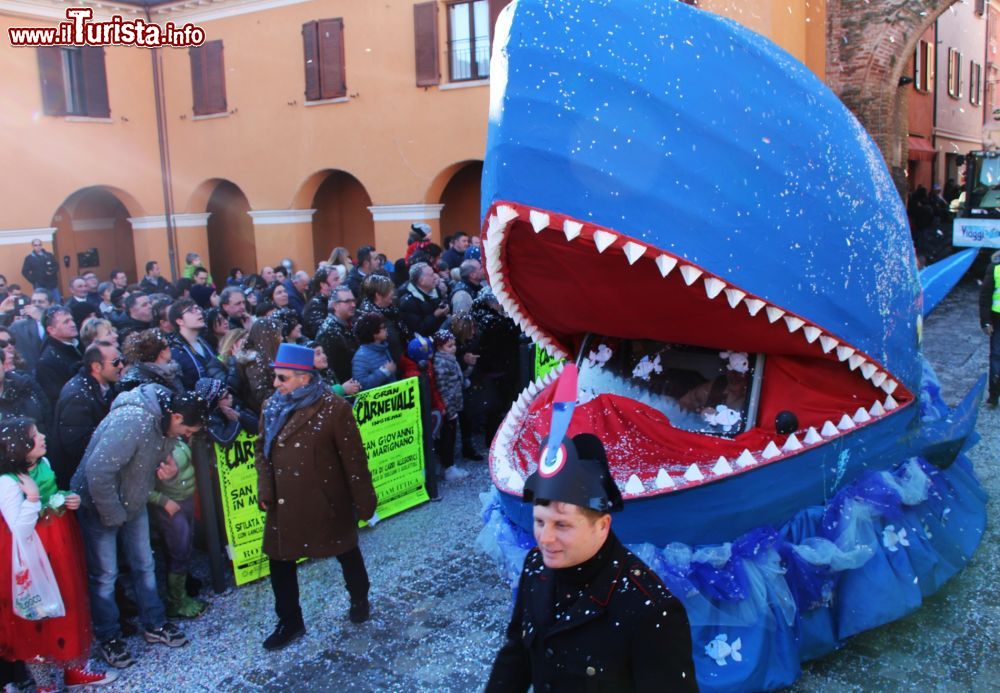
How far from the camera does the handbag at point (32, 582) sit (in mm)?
3881

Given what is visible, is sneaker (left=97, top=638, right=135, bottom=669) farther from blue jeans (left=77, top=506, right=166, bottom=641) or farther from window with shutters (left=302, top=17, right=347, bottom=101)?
window with shutters (left=302, top=17, right=347, bottom=101)

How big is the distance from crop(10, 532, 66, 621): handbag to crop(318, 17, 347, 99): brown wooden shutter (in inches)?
552

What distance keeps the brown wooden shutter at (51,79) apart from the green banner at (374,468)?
13.8 meters

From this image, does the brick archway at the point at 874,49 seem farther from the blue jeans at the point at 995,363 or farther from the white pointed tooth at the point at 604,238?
the white pointed tooth at the point at 604,238

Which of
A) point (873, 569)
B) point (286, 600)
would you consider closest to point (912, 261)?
point (873, 569)

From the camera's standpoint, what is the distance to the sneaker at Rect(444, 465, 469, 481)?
23.1 ft

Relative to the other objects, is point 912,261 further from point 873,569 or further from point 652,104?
point 652,104

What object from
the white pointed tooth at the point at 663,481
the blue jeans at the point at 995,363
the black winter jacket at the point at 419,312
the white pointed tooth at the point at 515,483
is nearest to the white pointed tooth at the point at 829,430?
the white pointed tooth at the point at 663,481

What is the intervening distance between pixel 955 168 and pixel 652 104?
31485mm

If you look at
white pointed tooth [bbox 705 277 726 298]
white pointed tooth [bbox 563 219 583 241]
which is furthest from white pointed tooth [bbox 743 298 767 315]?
white pointed tooth [bbox 563 219 583 241]

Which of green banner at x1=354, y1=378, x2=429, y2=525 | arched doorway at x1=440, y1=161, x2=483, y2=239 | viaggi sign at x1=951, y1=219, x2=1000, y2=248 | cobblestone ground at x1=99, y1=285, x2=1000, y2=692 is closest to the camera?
cobblestone ground at x1=99, y1=285, x2=1000, y2=692

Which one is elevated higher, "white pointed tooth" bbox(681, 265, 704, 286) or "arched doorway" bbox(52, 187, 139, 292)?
"white pointed tooth" bbox(681, 265, 704, 286)

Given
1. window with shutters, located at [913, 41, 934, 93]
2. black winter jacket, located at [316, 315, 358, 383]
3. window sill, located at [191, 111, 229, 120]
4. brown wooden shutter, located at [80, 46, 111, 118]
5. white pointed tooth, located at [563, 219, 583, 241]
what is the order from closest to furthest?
white pointed tooth, located at [563, 219, 583, 241], black winter jacket, located at [316, 315, 358, 383], brown wooden shutter, located at [80, 46, 111, 118], window sill, located at [191, 111, 229, 120], window with shutters, located at [913, 41, 934, 93]

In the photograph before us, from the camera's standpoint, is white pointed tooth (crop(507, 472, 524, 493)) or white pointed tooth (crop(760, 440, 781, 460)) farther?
white pointed tooth (crop(507, 472, 524, 493))
